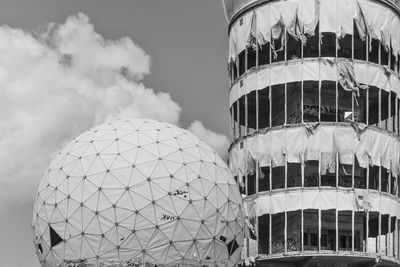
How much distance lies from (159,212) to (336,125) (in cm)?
3132

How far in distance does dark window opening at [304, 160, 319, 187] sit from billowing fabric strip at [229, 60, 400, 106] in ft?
27.8

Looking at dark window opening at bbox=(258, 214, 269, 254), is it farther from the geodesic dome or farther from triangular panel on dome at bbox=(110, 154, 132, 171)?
triangular panel on dome at bbox=(110, 154, 132, 171)

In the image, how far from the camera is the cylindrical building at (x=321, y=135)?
9006cm

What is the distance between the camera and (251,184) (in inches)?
3765

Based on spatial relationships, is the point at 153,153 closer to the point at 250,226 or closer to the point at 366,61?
the point at 250,226

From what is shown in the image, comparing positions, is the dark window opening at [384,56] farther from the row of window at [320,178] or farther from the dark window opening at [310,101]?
the row of window at [320,178]

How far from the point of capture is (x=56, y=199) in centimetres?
6694

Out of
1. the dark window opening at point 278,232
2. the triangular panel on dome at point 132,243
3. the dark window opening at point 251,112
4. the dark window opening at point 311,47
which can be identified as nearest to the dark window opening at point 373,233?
the dark window opening at point 278,232

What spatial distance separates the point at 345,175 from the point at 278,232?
9.08m

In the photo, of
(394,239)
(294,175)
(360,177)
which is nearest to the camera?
(360,177)

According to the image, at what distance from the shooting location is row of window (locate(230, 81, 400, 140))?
92.7 meters

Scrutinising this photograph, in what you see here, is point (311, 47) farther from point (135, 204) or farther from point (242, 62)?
point (135, 204)

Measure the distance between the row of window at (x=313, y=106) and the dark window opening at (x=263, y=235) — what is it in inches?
387

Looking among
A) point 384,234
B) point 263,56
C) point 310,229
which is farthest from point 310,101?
point 384,234
